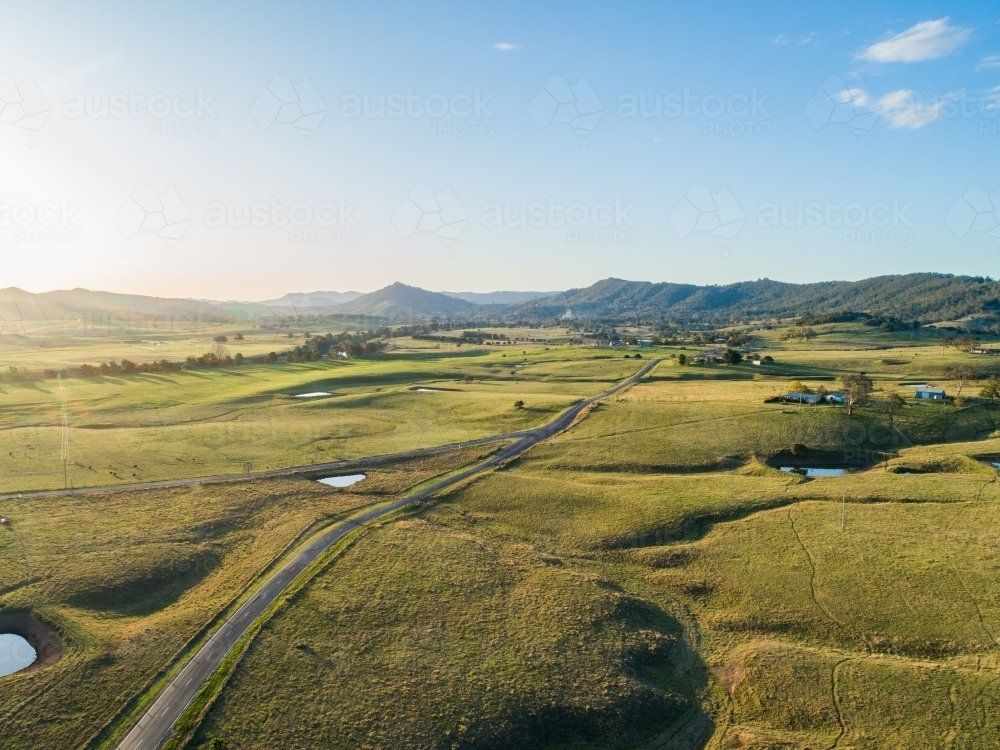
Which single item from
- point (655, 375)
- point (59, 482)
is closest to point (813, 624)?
point (59, 482)

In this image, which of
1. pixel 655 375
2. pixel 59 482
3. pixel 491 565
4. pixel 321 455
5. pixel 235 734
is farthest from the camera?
pixel 655 375

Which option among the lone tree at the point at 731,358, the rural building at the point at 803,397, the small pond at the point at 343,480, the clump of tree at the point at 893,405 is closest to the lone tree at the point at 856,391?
the clump of tree at the point at 893,405

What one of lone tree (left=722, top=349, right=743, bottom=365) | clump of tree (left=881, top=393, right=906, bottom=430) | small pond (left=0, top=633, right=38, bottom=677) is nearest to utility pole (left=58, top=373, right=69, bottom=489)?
small pond (left=0, top=633, right=38, bottom=677)

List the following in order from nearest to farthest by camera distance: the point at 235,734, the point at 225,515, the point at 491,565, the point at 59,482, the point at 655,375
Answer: the point at 235,734 → the point at 491,565 → the point at 225,515 → the point at 59,482 → the point at 655,375

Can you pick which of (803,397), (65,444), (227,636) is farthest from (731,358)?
(65,444)

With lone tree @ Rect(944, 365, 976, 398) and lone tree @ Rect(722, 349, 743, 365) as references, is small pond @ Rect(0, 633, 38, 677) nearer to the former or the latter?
lone tree @ Rect(944, 365, 976, 398)

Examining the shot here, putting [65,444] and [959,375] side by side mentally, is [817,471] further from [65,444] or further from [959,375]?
[65,444]

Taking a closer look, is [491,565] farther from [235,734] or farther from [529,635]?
[235,734]
